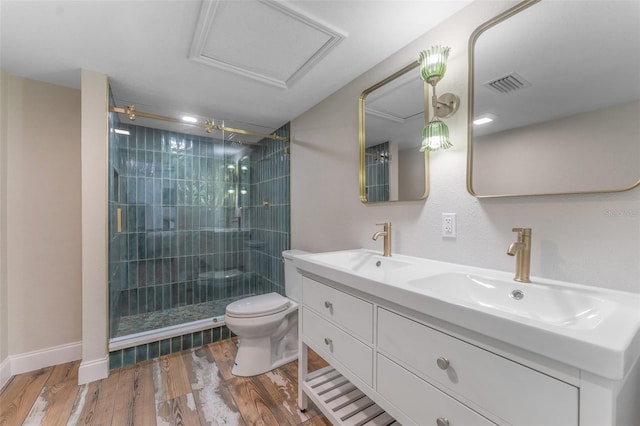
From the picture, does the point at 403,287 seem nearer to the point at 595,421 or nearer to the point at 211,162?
the point at 595,421

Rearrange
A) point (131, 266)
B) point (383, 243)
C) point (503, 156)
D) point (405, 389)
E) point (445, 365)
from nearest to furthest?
point (445, 365) → point (405, 389) → point (503, 156) → point (383, 243) → point (131, 266)

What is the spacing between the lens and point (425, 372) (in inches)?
33.3

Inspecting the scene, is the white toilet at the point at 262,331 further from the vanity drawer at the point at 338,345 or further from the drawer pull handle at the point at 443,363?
the drawer pull handle at the point at 443,363

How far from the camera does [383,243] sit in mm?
1645

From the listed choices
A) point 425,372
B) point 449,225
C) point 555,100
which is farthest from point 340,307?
point 555,100

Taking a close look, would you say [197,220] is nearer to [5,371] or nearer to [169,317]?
[169,317]

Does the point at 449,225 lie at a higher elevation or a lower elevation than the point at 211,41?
lower

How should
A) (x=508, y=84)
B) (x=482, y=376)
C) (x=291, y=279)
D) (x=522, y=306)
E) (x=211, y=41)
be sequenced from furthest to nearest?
(x=291, y=279)
(x=211, y=41)
(x=508, y=84)
(x=522, y=306)
(x=482, y=376)

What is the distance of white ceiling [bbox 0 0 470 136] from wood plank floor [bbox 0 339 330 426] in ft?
6.82

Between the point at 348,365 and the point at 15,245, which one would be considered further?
the point at 15,245

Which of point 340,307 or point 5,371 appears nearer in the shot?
point 340,307

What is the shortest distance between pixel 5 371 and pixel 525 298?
10.1 feet

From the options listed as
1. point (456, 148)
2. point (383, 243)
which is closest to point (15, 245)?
point (383, 243)

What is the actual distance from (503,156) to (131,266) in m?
3.36
